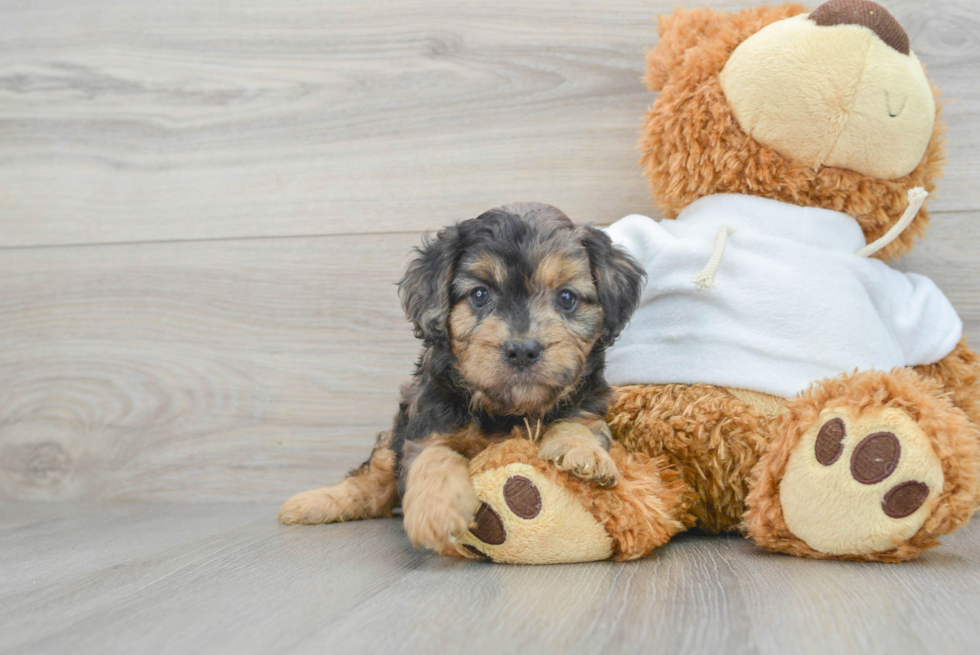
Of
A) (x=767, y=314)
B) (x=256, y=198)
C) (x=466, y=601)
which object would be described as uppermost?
(x=256, y=198)

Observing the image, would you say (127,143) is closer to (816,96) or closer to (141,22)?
(141,22)

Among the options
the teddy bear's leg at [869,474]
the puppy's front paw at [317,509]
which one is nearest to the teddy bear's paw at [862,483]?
the teddy bear's leg at [869,474]

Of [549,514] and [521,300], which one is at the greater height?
[521,300]

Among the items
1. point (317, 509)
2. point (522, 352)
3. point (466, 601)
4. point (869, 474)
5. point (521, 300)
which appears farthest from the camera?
point (317, 509)

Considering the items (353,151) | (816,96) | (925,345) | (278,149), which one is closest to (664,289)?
(816,96)

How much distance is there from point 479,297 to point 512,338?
182mm

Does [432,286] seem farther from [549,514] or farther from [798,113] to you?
[798,113]

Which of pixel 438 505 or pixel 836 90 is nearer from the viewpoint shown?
pixel 438 505

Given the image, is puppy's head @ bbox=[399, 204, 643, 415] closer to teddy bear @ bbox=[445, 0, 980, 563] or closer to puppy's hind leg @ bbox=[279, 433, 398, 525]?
teddy bear @ bbox=[445, 0, 980, 563]

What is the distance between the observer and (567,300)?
5.72ft

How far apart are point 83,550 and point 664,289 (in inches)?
59.9

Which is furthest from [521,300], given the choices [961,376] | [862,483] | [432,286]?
[961,376]

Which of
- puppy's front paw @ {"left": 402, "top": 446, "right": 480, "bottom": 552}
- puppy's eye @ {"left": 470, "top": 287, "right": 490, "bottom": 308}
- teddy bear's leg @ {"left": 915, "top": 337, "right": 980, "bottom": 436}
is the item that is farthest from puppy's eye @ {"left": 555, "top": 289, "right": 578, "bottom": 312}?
teddy bear's leg @ {"left": 915, "top": 337, "right": 980, "bottom": 436}

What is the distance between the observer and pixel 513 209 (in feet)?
6.06
